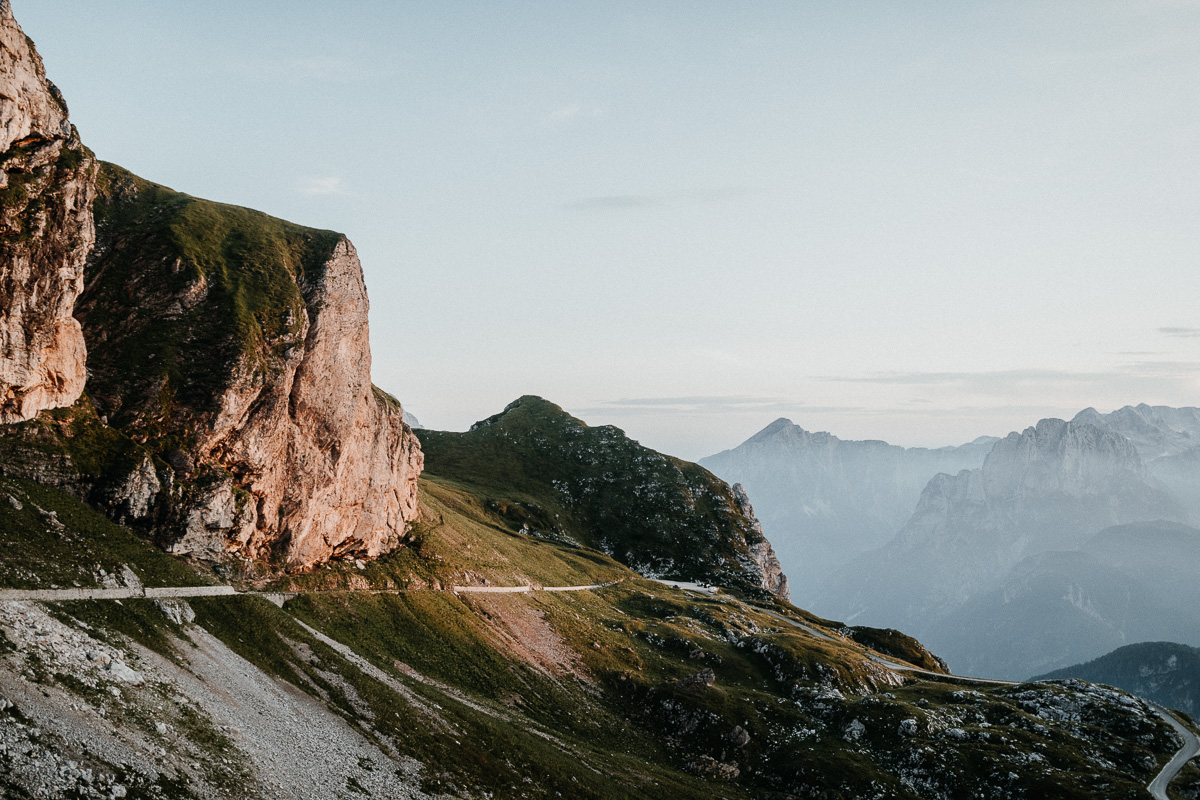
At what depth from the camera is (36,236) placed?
66.1 m

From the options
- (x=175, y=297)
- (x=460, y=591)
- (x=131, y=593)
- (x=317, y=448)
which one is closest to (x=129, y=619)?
(x=131, y=593)

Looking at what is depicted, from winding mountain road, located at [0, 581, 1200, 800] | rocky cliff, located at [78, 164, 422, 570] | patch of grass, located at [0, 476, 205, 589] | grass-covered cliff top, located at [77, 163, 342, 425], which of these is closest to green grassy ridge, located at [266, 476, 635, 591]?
winding mountain road, located at [0, 581, 1200, 800]

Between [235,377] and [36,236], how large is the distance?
2289 cm

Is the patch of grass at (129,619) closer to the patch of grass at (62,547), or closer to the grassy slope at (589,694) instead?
the grassy slope at (589,694)

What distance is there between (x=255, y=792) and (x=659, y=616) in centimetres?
11152

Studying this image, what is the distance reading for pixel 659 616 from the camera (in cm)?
14525

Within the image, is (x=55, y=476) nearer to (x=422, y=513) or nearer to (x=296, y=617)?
(x=296, y=617)

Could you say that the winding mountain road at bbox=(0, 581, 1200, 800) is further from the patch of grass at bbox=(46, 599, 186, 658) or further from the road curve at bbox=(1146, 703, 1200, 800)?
the patch of grass at bbox=(46, 599, 186, 658)

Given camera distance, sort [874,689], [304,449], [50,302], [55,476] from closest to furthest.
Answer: [55,476], [50,302], [304,449], [874,689]

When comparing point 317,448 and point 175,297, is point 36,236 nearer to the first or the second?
point 175,297

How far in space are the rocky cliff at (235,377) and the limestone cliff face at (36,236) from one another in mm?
6662

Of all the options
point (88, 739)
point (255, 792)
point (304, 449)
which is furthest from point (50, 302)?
point (255, 792)

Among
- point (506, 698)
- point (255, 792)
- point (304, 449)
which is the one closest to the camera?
point (255, 792)

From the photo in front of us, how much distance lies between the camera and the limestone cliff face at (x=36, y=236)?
63.4 meters
